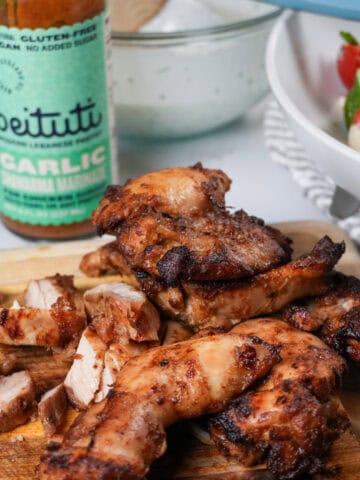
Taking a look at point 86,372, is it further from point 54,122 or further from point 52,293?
point 54,122

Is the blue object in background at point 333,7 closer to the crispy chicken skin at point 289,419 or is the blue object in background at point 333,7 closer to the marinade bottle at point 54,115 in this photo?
the marinade bottle at point 54,115

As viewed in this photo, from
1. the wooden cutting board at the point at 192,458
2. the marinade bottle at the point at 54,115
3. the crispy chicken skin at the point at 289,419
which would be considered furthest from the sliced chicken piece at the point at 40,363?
the marinade bottle at the point at 54,115

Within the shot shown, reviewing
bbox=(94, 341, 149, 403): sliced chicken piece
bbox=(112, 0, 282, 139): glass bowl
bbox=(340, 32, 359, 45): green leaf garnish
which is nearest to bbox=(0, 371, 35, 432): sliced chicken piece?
bbox=(94, 341, 149, 403): sliced chicken piece

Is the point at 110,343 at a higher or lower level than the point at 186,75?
lower

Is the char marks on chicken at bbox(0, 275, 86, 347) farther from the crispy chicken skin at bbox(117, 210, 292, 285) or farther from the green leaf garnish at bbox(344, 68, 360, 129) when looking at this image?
the green leaf garnish at bbox(344, 68, 360, 129)

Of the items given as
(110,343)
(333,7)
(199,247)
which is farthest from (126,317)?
(333,7)

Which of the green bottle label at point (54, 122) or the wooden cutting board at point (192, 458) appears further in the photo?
the green bottle label at point (54, 122)

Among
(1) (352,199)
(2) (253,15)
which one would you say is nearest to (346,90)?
(2) (253,15)
